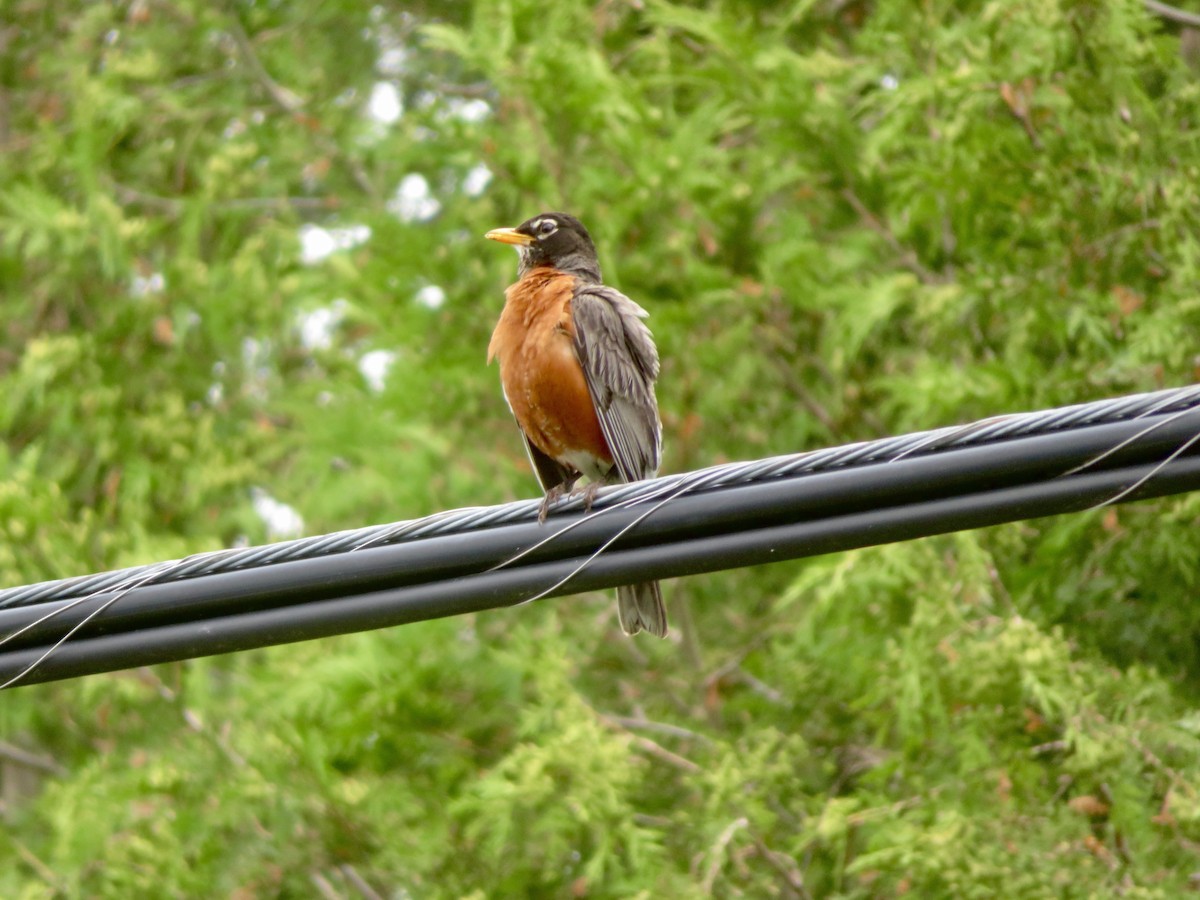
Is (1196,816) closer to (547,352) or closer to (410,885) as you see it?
(547,352)

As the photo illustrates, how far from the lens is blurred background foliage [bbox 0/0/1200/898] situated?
5.34 meters

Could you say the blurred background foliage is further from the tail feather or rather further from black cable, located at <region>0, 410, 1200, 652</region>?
black cable, located at <region>0, 410, 1200, 652</region>

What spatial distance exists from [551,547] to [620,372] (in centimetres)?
205

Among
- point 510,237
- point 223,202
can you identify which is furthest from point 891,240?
point 223,202

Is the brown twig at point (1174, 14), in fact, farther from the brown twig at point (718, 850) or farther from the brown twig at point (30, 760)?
the brown twig at point (30, 760)

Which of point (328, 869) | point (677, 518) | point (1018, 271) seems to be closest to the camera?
point (677, 518)

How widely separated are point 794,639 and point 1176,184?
2.45 m

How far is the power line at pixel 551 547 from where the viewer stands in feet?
9.19

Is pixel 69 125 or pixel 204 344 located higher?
pixel 69 125

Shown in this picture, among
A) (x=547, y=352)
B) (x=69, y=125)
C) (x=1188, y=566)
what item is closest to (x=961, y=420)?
(x=1188, y=566)

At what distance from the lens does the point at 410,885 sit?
6.32 meters

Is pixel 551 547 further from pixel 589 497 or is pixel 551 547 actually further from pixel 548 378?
pixel 548 378

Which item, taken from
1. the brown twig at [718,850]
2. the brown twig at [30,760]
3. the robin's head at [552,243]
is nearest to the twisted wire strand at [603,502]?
→ the robin's head at [552,243]

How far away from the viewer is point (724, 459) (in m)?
7.06
